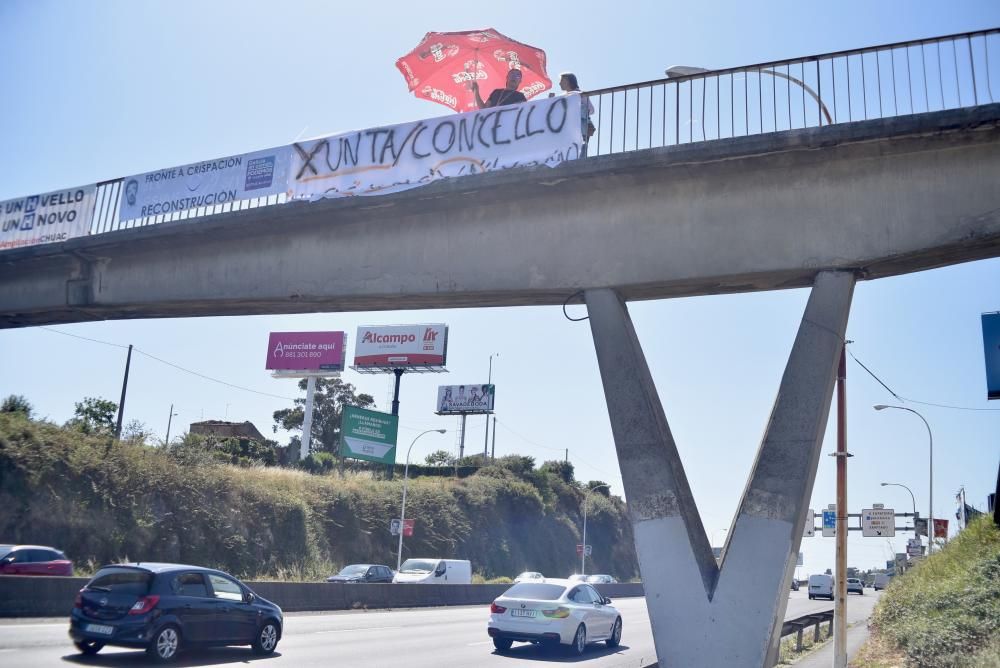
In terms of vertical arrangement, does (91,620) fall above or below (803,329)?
below

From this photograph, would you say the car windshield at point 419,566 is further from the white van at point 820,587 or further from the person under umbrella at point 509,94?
the white van at point 820,587

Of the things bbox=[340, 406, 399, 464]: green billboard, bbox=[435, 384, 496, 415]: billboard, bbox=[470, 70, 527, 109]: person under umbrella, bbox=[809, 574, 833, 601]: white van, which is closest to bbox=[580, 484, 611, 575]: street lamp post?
bbox=[435, 384, 496, 415]: billboard

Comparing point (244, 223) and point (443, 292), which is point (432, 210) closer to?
point (443, 292)

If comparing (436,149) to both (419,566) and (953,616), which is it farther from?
(419,566)

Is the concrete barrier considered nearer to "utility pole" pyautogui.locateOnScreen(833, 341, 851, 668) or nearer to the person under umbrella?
the person under umbrella

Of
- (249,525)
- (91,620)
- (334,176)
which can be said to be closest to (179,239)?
(334,176)

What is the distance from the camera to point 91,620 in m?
13.2

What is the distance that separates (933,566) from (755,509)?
16121mm

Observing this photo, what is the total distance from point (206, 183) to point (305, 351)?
51.7m

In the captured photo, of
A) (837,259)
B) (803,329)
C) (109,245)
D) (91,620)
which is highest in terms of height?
(109,245)

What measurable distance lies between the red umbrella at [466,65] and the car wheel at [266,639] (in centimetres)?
1000

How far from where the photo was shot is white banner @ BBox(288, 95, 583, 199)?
44.1ft

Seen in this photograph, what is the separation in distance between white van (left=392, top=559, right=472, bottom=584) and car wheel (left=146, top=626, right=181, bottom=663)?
2448cm

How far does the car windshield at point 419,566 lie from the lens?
130ft
